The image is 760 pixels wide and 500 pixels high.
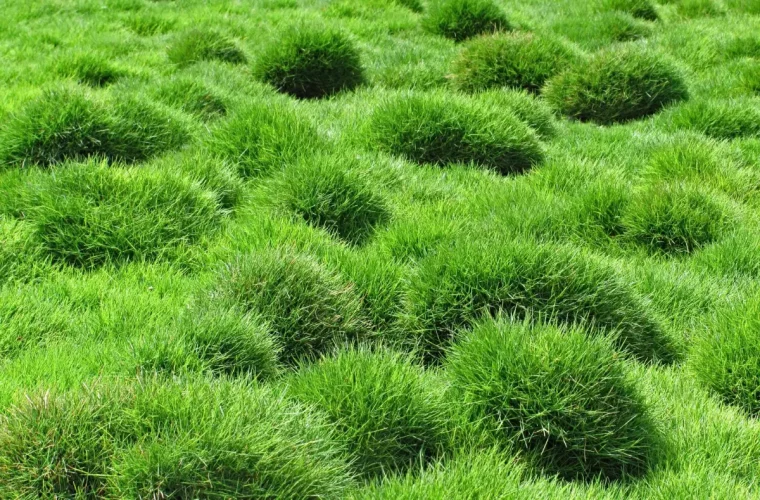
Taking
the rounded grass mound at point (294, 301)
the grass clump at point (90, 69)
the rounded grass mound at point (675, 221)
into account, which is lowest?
the grass clump at point (90, 69)

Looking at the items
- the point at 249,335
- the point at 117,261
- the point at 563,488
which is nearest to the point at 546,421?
the point at 563,488

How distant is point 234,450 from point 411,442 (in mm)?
740

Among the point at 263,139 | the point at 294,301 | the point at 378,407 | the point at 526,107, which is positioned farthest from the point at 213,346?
the point at 526,107

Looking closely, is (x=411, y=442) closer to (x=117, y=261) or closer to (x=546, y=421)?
(x=546, y=421)

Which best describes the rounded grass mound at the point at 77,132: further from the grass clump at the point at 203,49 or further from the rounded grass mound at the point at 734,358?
the rounded grass mound at the point at 734,358

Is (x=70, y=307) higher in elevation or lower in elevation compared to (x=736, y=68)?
lower

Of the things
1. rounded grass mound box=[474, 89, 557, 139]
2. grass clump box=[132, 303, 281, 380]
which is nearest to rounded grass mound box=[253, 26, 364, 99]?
rounded grass mound box=[474, 89, 557, 139]

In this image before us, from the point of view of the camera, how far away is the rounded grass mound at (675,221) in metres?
4.39

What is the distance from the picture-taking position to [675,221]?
4.43 meters

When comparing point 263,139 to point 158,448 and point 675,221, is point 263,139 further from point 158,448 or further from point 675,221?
point 158,448

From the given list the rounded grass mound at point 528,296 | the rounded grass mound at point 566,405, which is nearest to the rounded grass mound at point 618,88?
the rounded grass mound at point 528,296

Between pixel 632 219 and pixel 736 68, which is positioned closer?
pixel 632 219

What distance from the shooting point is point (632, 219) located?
4480mm

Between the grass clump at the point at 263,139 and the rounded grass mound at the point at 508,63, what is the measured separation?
6.38ft
